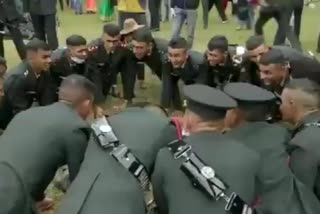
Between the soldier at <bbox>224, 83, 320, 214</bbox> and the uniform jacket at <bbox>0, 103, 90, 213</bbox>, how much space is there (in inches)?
32.5

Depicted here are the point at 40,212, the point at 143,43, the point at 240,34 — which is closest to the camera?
the point at 40,212

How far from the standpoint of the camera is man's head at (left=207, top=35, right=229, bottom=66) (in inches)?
235

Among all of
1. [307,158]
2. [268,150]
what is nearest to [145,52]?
[268,150]

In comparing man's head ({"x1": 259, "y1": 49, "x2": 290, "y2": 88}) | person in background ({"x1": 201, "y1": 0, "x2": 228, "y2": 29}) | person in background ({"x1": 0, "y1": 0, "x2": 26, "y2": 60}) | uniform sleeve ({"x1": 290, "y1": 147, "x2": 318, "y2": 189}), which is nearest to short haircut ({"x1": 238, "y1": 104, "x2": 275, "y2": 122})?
uniform sleeve ({"x1": 290, "y1": 147, "x2": 318, "y2": 189})

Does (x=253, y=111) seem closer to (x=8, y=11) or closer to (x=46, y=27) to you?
(x=8, y=11)

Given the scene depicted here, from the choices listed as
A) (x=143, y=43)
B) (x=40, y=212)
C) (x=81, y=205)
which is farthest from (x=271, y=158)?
(x=143, y=43)

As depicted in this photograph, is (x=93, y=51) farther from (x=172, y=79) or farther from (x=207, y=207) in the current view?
(x=207, y=207)

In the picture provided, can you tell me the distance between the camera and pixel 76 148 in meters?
3.60

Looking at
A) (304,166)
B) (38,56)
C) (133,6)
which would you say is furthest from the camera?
(133,6)

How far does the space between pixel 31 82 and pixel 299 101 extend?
2.70 metres

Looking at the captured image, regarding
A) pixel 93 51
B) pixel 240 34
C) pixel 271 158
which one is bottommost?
pixel 240 34

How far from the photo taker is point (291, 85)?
3621 mm

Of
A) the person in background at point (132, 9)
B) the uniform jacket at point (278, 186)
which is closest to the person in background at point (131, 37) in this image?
the person in background at point (132, 9)

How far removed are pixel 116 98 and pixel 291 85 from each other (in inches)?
117
